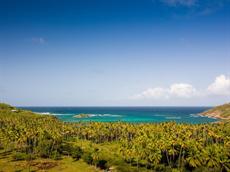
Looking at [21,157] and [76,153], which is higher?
[76,153]

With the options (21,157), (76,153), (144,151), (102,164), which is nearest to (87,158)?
(102,164)

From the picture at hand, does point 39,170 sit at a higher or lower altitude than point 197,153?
lower

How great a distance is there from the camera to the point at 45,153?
476 feet

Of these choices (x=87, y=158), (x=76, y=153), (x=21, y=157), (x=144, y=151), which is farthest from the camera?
(x=76, y=153)

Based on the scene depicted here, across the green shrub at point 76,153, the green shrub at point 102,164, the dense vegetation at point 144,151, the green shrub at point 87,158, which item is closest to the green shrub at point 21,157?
the dense vegetation at point 144,151

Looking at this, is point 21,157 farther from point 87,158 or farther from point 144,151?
point 144,151

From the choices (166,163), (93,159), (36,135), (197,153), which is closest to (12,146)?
(36,135)

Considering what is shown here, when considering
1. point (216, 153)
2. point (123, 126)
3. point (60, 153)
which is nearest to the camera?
point (216, 153)

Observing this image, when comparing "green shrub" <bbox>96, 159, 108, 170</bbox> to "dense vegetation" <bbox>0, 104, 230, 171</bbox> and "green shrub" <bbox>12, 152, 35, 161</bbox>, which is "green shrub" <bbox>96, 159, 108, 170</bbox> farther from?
"green shrub" <bbox>12, 152, 35, 161</bbox>

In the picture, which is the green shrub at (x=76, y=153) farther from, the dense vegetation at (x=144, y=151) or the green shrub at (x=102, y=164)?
the green shrub at (x=102, y=164)

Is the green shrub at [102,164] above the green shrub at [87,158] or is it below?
below

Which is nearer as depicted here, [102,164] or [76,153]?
[102,164]

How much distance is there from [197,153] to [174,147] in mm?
17036

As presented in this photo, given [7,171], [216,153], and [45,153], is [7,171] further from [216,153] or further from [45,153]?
[216,153]
